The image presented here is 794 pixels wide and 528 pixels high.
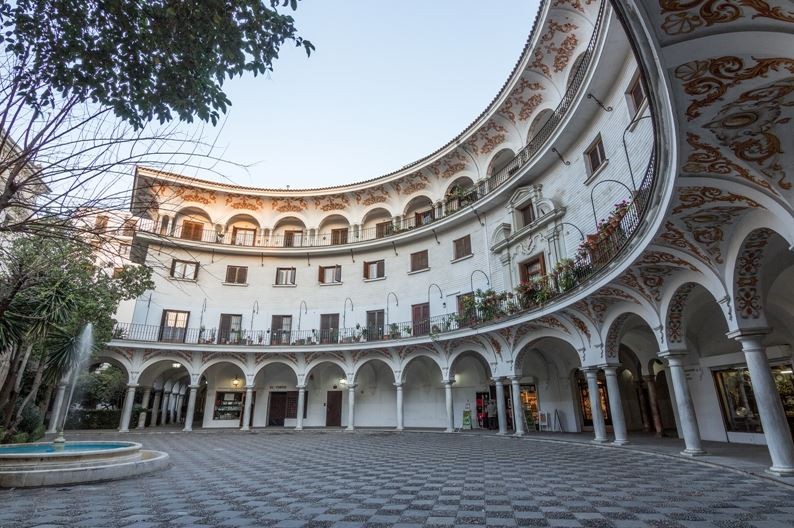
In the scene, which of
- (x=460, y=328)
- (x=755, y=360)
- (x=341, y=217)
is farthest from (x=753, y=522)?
(x=341, y=217)

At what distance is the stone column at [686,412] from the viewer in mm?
9266

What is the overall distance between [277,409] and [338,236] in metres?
10.4

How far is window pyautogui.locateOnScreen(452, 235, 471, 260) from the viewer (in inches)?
794

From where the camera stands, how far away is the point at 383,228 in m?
24.2

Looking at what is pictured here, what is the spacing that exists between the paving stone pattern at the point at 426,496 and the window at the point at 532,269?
296 inches

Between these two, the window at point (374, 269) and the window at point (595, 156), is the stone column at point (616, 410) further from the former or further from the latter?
the window at point (374, 269)

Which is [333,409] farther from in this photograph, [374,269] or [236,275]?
[236,275]

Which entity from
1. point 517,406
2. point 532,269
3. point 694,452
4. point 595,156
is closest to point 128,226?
point 694,452

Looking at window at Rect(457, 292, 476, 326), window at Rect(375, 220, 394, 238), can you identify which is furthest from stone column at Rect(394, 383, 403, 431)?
window at Rect(375, 220, 394, 238)

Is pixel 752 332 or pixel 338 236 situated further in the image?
pixel 338 236

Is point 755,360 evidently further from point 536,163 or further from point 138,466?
point 138,466

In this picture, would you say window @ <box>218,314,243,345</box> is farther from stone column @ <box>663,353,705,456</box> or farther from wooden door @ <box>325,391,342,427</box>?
stone column @ <box>663,353,705,456</box>

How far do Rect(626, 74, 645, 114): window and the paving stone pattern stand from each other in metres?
8.44

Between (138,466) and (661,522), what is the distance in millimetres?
8815
